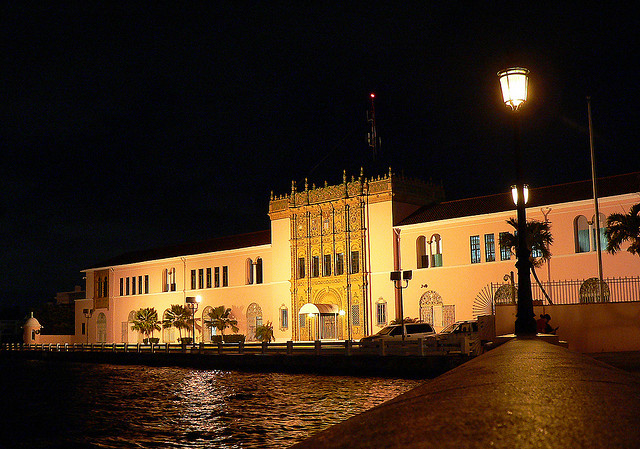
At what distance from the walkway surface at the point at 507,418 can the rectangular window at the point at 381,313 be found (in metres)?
45.7

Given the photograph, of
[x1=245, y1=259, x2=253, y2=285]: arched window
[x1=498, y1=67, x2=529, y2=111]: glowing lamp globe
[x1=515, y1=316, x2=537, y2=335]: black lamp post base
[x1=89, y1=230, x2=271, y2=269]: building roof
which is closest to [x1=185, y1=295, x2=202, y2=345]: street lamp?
[x1=245, y1=259, x2=253, y2=285]: arched window

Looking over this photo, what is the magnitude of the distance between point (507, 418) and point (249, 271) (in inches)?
2208

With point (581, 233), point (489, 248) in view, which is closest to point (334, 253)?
point (489, 248)

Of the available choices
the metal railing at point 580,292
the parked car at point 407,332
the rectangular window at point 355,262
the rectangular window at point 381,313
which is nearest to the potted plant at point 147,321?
the rectangular window at point 355,262

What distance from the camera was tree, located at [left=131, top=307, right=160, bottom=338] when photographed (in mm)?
62031

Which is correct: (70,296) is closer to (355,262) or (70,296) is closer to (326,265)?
(326,265)

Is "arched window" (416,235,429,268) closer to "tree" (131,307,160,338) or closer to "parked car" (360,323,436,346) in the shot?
"parked car" (360,323,436,346)

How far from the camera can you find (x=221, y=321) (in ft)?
183

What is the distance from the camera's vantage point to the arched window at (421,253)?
47375 mm

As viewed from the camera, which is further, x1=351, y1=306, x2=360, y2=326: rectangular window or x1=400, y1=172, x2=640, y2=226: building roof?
x1=351, y1=306, x2=360, y2=326: rectangular window

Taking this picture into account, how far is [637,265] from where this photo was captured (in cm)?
3738

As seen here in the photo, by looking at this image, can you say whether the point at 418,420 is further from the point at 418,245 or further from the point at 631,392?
the point at 418,245

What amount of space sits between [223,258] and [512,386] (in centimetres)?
5719

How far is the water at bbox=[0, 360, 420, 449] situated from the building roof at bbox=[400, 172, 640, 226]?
19.0 metres
